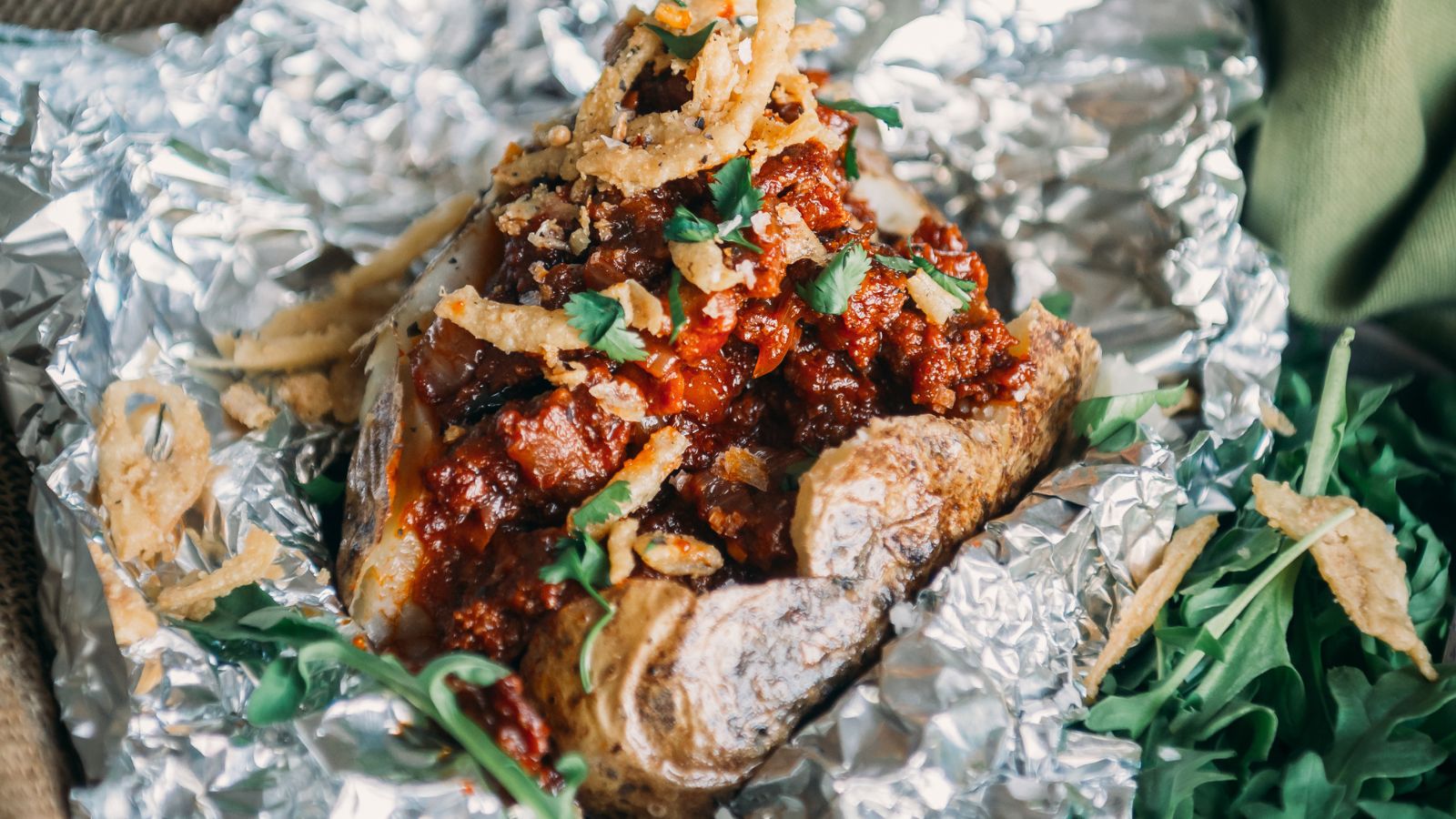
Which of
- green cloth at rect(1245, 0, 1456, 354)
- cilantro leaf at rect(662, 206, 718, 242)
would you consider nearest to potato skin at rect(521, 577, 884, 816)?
cilantro leaf at rect(662, 206, 718, 242)

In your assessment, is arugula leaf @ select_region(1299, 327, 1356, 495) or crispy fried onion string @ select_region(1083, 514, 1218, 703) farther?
arugula leaf @ select_region(1299, 327, 1356, 495)

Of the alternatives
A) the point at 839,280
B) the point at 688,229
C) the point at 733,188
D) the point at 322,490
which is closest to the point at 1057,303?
the point at 839,280

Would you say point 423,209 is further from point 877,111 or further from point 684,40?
point 877,111

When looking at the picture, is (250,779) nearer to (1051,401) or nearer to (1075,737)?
(1075,737)

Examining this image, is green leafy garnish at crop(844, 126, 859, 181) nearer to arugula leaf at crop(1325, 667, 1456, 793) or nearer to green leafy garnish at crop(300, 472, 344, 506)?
green leafy garnish at crop(300, 472, 344, 506)

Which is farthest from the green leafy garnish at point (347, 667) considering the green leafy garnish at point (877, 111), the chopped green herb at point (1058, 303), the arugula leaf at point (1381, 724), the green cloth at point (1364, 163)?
the green cloth at point (1364, 163)

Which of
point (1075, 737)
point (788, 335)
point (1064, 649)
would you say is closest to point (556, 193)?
point (788, 335)

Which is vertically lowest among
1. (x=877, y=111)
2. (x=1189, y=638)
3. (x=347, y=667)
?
(x=1189, y=638)

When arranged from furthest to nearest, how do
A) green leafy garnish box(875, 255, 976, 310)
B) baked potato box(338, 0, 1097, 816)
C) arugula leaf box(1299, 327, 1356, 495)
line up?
arugula leaf box(1299, 327, 1356, 495) < green leafy garnish box(875, 255, 976, 310) < baked potato box(338, 0, 1097, 816)
